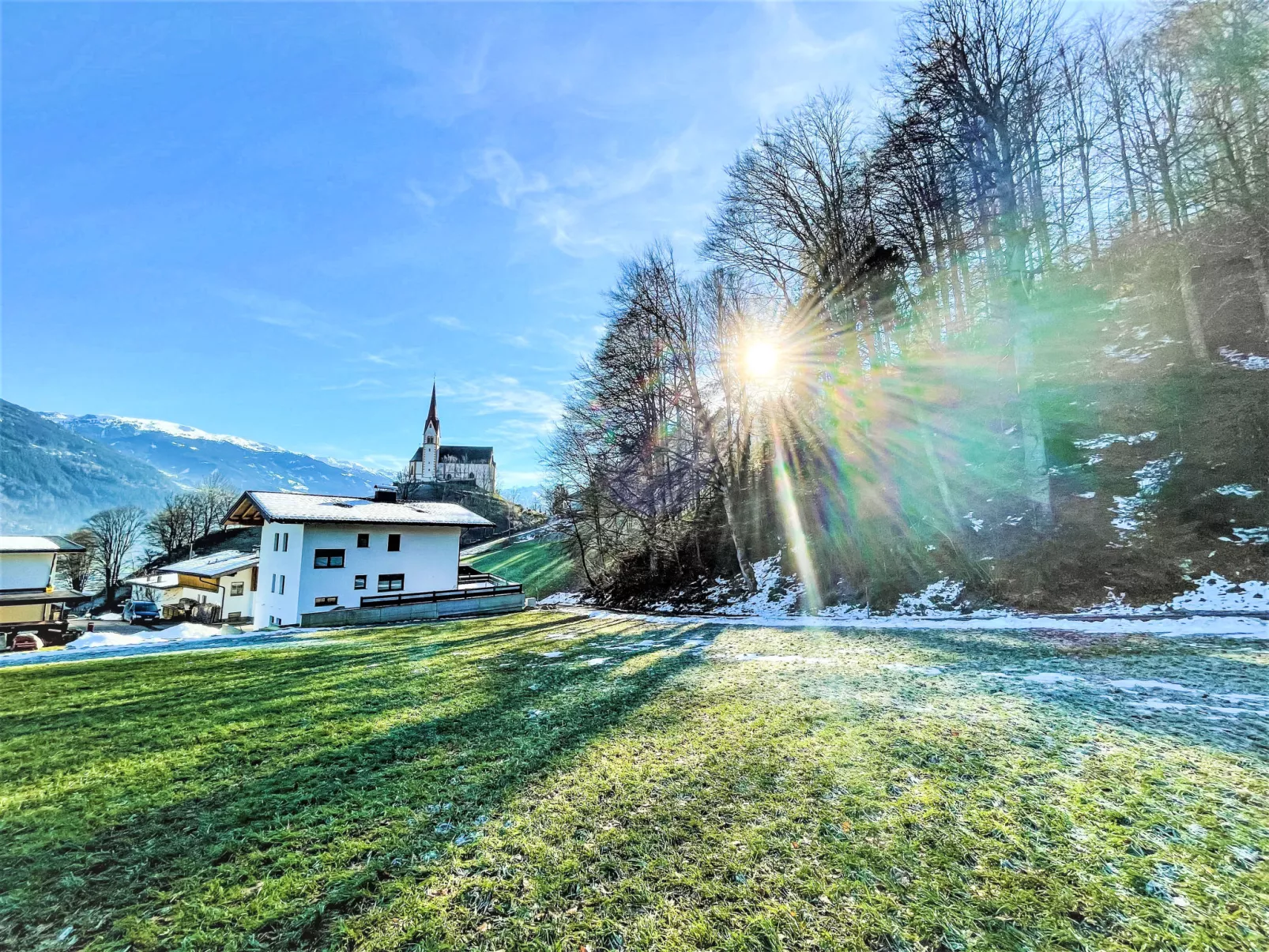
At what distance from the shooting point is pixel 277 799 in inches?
161

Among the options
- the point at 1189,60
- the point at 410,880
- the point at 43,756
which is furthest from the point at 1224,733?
the point at 1189,60

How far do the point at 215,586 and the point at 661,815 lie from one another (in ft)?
Result: 126

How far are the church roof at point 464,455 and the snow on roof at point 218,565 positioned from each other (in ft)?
252

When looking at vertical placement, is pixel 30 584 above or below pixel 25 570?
below

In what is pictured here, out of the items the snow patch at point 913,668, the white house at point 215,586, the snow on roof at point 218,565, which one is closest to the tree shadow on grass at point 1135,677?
the snow patch at point 913,668

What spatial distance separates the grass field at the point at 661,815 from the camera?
267 centimetres

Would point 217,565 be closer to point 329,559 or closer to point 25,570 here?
point 25,570

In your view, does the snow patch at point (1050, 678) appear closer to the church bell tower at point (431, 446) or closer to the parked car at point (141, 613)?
the parked car at point (141, 613)

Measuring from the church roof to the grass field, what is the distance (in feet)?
362

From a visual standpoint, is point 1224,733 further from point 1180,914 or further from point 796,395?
point 796,395

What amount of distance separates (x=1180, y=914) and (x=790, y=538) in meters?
17.1

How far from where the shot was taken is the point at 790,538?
1942 centimetres

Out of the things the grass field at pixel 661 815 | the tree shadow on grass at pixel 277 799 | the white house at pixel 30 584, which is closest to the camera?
the grass field at pixel 661 815

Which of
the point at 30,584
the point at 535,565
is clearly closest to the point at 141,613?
the point at 30,584
